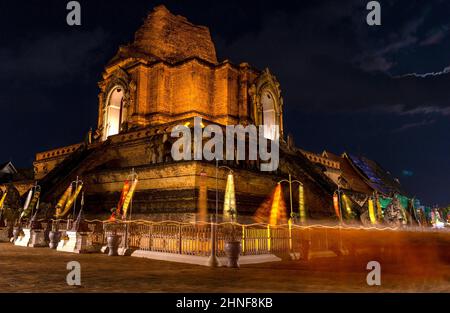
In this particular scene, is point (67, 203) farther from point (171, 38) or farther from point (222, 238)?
point (171, 38)

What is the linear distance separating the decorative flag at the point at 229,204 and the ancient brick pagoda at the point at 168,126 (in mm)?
925

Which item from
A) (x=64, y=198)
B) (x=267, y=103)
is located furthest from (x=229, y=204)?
(x=267, y=103)

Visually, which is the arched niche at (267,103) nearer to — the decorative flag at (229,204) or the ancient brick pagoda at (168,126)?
the ancient brick pagoda at (168,126)

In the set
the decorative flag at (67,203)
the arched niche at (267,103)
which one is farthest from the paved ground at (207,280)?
the arched niche at (267,103)

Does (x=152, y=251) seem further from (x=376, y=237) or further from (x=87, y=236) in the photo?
(x=376, y=237)

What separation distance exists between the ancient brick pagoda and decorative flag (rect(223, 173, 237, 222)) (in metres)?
0.93

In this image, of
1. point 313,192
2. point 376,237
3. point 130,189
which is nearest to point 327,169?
point 313,192

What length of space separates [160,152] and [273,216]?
26.2 feet

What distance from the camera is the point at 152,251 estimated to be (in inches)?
540

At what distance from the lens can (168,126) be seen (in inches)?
971

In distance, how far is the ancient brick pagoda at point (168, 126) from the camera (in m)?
20.3

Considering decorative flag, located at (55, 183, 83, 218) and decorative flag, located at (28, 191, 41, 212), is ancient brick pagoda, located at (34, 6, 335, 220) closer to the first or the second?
decorative flag, located at (28, 191, 41, 212)

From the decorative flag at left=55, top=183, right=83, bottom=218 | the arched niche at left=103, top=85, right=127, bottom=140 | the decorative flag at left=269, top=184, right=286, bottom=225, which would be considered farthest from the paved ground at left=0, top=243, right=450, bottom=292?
the arched niche at left=103, top=85, right=127, bottom=140
